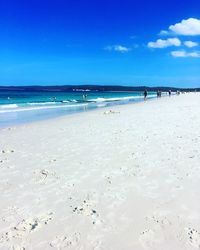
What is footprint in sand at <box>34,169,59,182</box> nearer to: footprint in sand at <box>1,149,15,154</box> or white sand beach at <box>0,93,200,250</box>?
white sand beach at <box>0,93,200,250</box>

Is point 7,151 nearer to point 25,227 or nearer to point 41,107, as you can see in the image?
point 25,227

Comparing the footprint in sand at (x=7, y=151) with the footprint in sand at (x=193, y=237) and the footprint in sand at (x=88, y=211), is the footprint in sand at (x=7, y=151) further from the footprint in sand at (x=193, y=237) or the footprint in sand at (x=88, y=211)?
the footprint in sand at (x=193, y=237)

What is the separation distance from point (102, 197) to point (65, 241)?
1490mm

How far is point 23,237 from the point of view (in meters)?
4.28

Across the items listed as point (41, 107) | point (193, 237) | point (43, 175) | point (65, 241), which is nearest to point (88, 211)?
point (65, 241)

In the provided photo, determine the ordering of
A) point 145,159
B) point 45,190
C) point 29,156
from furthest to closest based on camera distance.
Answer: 1. point 29,156
2. point 145,159
3. point 45,190

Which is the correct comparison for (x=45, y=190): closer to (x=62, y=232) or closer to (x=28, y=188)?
(x=28, y=188)

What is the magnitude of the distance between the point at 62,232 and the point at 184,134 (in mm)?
7653

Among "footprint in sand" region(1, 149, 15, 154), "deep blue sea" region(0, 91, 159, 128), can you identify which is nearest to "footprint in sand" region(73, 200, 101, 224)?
"footprint in sand" region(1, 149, 15, 154)

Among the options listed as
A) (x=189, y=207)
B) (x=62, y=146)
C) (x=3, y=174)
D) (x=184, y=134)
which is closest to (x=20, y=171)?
(x=3, y=174)

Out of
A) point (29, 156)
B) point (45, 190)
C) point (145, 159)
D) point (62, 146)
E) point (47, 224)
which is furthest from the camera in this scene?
point (62, 146)

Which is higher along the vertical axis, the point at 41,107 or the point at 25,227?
the point at 25,227

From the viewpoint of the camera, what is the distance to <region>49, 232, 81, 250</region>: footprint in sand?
406 cm

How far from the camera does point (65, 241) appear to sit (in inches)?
164
